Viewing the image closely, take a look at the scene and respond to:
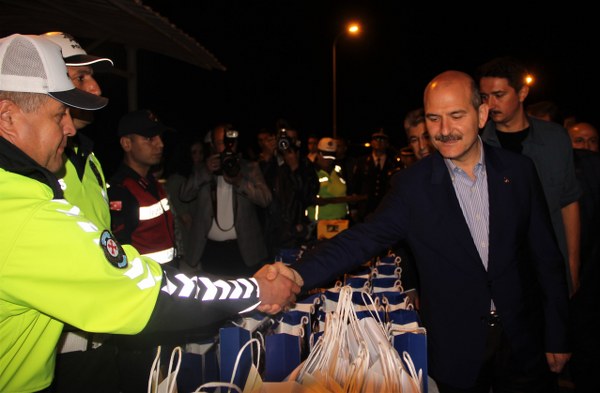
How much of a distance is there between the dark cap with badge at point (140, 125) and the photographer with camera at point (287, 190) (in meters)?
2.24

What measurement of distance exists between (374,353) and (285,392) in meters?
0.45

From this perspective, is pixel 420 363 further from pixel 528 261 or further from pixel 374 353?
pixel 528 261

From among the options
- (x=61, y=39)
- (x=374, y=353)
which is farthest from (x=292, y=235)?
(x=374, y=353)

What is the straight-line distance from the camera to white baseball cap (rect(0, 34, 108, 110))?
1.74 m

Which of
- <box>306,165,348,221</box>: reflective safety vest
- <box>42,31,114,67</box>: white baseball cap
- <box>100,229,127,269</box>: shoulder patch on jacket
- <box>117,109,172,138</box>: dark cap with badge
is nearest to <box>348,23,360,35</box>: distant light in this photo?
<box>306,165,348,221</box>: reflective safety vest

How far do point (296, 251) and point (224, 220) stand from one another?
1.79 m

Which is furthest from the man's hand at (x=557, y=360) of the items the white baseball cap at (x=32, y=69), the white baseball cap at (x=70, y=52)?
the white baseball cap at (x=70, y=52)

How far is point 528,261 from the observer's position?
8.52 feet

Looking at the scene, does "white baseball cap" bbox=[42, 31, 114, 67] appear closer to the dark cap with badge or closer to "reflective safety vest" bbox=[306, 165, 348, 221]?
the dark cap with badge

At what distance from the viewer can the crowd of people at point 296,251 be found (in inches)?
62.6

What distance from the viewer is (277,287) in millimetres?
2557

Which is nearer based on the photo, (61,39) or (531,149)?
(61,39)

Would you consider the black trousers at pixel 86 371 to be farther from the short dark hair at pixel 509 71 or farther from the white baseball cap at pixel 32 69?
the short dark hair at pixel 509 71

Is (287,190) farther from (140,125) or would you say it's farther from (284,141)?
(140,125)
